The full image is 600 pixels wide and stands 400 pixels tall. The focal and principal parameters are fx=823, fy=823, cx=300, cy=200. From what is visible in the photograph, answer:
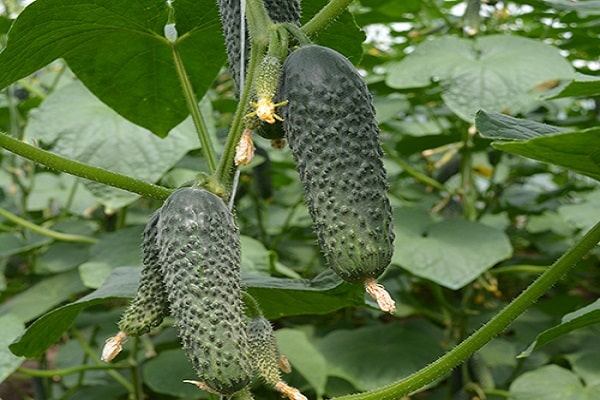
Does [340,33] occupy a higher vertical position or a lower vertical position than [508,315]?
higher

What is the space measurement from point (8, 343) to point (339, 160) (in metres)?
1.15

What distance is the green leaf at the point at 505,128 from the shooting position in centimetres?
108

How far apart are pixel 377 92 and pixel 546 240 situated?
100 cm

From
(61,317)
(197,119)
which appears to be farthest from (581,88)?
(61,317)

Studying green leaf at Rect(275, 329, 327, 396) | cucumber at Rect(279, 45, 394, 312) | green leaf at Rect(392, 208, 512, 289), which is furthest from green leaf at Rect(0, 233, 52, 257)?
cucumber at Rect(279, 45, 394, 312)

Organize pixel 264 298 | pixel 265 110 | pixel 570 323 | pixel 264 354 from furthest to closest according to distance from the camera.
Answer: pixel 264 298, pixel 570 323, pixel 264 354, pixel 265 110

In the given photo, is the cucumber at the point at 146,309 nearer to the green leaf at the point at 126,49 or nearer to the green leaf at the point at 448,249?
the green leaf at the point at 126,49

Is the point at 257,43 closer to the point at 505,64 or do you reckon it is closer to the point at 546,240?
the point at 505,64

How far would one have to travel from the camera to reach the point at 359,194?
0.93 metres

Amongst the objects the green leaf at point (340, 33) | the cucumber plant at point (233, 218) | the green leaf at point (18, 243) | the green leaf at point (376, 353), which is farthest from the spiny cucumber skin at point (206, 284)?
the green leaf at point (18, 243)

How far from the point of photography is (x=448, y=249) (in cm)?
221

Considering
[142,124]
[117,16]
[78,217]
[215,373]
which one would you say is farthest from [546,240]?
[215,373]

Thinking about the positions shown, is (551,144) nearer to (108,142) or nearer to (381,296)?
(381,296)

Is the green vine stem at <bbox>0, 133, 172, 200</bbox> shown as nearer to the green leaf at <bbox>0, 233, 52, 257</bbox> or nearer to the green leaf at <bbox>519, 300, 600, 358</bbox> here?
the green leaf at <bbox>519, 300, 600, 358</bbox>
